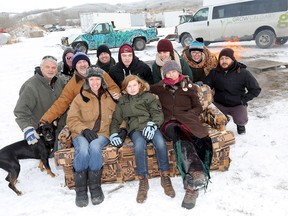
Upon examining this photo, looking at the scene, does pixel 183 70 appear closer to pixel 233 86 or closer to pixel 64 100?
pixel 233 86

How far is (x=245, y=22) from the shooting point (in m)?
12.7

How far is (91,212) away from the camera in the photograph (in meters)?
3.10

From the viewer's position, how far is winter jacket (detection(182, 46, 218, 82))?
4973 millimetres

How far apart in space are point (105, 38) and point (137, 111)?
12.5 metres

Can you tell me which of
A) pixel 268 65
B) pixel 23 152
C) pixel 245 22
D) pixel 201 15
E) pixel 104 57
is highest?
Result: pixel 201 15

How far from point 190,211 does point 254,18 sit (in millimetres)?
11892

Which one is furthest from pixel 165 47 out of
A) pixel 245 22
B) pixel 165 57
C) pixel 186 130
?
pixel 245 22

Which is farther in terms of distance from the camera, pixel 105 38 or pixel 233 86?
pixel 105 38

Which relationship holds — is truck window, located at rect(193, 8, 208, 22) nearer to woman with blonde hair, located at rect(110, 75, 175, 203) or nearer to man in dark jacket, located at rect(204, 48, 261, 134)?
man in dark jacket, located at rect(204, 48, 261, 134)

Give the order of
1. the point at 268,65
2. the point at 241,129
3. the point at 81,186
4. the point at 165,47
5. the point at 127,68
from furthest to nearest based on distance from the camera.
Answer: the point at 268,65
the point at 241,129
the point at 127,68
the point at 165,47
the point at 81,186

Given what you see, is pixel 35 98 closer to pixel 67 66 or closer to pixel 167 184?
pixel 67 66

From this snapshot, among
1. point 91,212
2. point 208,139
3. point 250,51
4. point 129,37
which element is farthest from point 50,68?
point 129,37

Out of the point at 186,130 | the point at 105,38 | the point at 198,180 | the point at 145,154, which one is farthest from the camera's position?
the point at 105,38

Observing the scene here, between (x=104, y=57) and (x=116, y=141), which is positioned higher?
(x=104, y=57)
